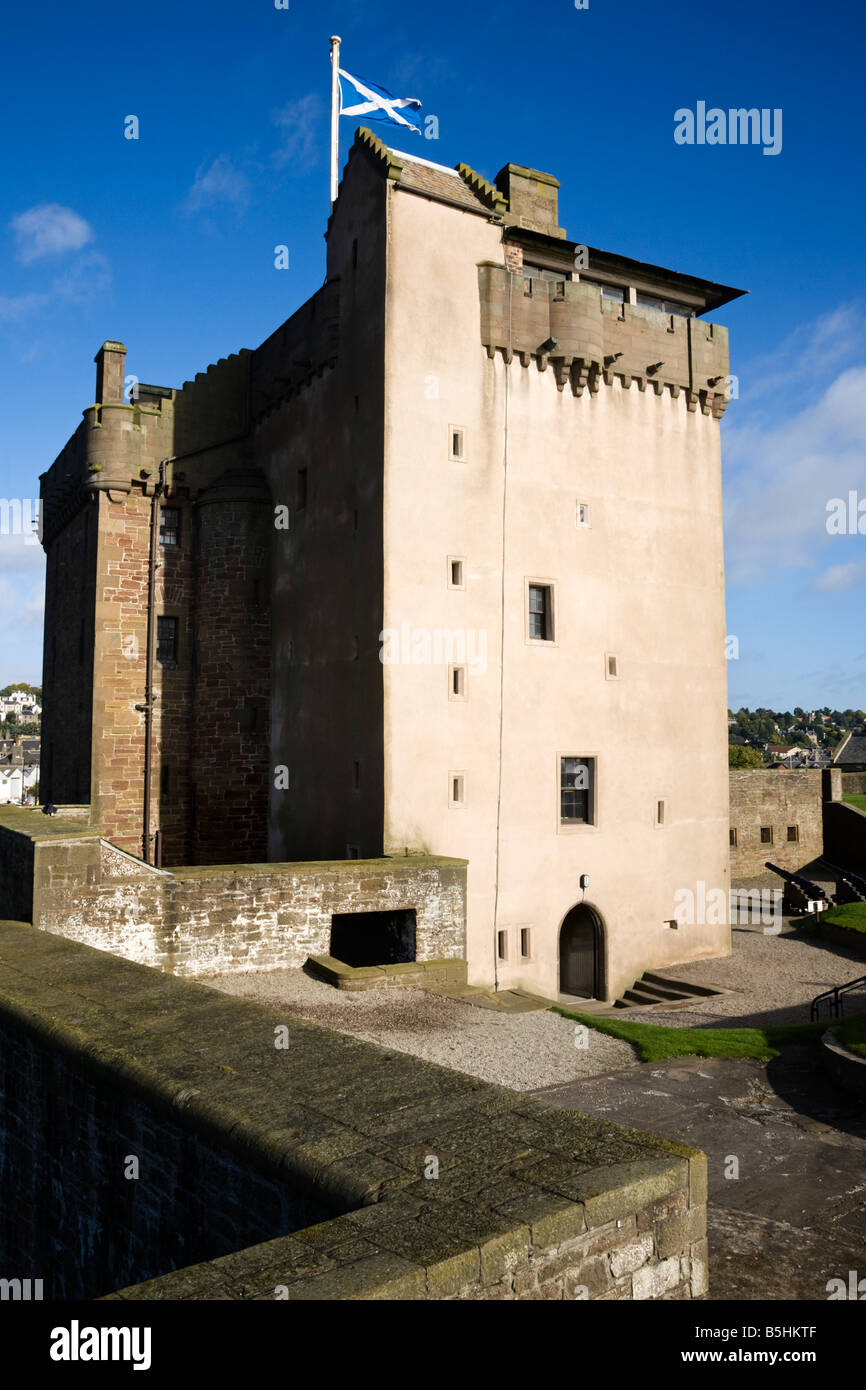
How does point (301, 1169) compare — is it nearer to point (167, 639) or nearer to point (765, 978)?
point (765, 978)

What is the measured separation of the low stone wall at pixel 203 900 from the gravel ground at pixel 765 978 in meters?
4.71

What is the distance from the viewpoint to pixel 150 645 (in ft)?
77.9

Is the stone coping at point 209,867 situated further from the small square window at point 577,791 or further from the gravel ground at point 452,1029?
the small square window at point 577,791

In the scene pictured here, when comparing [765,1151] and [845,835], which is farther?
[845,835]

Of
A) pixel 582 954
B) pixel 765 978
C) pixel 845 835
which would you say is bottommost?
pixel 765 978

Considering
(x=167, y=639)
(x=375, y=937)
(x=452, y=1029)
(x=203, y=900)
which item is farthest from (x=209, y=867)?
(x=167, y=639)

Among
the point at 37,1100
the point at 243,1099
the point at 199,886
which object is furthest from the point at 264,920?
the point at 243,1099

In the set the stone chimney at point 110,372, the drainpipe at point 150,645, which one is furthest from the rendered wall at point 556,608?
the stone chimney at point 110,372

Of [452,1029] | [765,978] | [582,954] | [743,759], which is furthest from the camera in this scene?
[743,759]

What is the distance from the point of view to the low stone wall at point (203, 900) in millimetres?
13180

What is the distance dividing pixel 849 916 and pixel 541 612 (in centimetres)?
1278

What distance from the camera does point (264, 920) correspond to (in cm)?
1477
